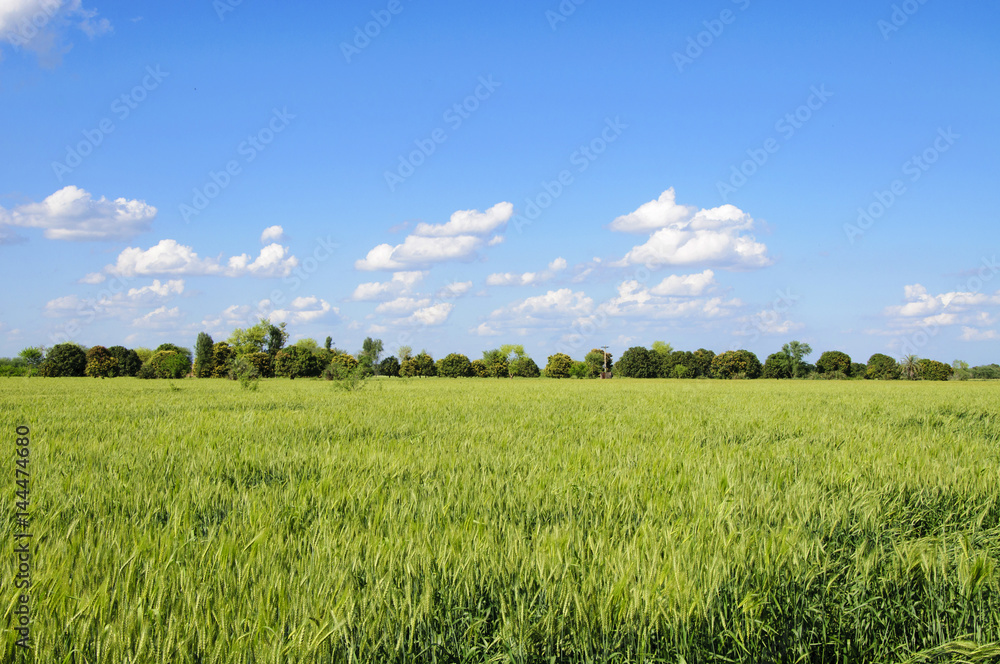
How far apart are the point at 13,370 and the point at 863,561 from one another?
63.4 meters

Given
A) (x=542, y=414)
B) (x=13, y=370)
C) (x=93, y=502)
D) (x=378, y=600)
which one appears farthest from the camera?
(x=13, y=370)

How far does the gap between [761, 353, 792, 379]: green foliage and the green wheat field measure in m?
75.5

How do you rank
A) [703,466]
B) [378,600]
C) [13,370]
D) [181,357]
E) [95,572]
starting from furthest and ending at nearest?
[181,357] → [13,370] → [703,466] → [95,572] → [378,600]

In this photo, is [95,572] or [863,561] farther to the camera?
[863,561]

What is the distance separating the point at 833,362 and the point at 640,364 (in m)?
27.2

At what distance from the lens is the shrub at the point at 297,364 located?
5044 centimetres

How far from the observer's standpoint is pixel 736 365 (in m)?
74.7

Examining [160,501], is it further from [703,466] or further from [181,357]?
[181,357]

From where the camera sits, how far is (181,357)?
5138 centimetres

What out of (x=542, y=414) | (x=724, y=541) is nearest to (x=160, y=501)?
(x=724, y=541)

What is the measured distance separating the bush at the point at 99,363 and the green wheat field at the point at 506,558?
5221 centimetres

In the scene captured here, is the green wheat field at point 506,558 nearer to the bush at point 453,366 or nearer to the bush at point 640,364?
the bush at point 453,366

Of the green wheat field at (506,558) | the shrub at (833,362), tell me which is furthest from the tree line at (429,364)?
the green wheat field at (506,558)

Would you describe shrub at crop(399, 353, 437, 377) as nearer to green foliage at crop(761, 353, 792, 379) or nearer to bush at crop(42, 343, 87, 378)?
bush at crop(42, 343, 87, 378)
